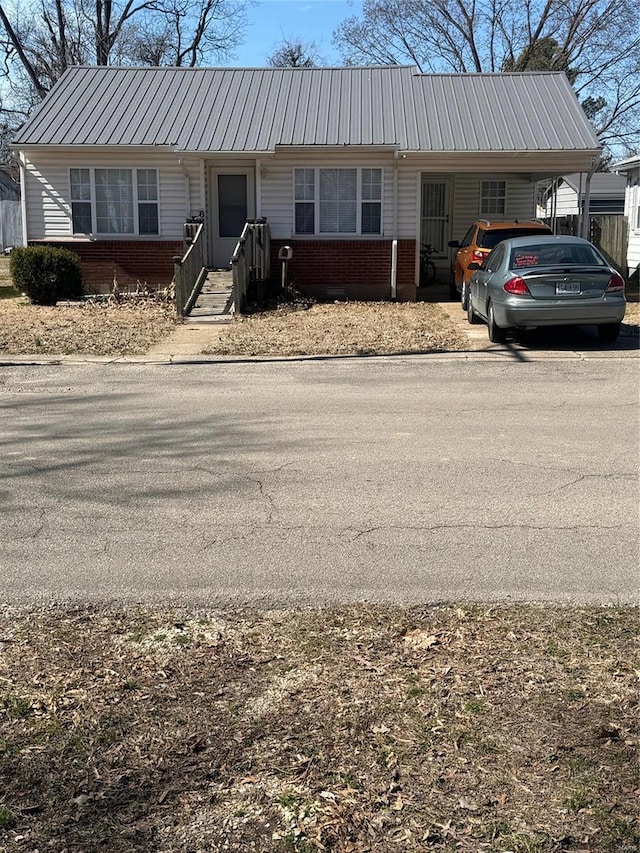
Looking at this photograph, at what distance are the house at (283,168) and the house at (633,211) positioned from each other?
9.80ft

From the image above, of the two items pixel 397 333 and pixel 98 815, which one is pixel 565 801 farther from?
pixel 397 333

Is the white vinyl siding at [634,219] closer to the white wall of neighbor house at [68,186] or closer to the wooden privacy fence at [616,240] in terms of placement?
the wooden privacy fence at [616,240]

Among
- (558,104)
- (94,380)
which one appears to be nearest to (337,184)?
(558,104)

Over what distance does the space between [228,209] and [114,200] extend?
8.92 feet

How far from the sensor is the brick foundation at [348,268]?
70.0ft

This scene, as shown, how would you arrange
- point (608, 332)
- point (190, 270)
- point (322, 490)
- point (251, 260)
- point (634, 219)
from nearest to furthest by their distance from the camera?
1. point (322, 490)
2. point (608, 332)
3. point (190, 270)
4. point (251, 260)
5. point (634, 219)

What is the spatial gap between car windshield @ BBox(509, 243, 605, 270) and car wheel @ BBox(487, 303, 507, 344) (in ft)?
2.74

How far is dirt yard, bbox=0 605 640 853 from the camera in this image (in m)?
2.89

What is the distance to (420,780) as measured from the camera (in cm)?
312

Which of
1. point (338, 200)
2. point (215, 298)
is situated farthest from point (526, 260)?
point (338, 200)

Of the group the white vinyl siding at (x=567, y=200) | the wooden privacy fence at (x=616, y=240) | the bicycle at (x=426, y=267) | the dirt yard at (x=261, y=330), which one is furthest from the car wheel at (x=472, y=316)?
the white vinyl siding at (x=567, y=200)

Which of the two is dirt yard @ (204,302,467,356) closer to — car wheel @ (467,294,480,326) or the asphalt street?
car wheel @ (467,294,480,326)

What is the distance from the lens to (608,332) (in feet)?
44.4

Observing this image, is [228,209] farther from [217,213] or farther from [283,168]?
[283,168]
